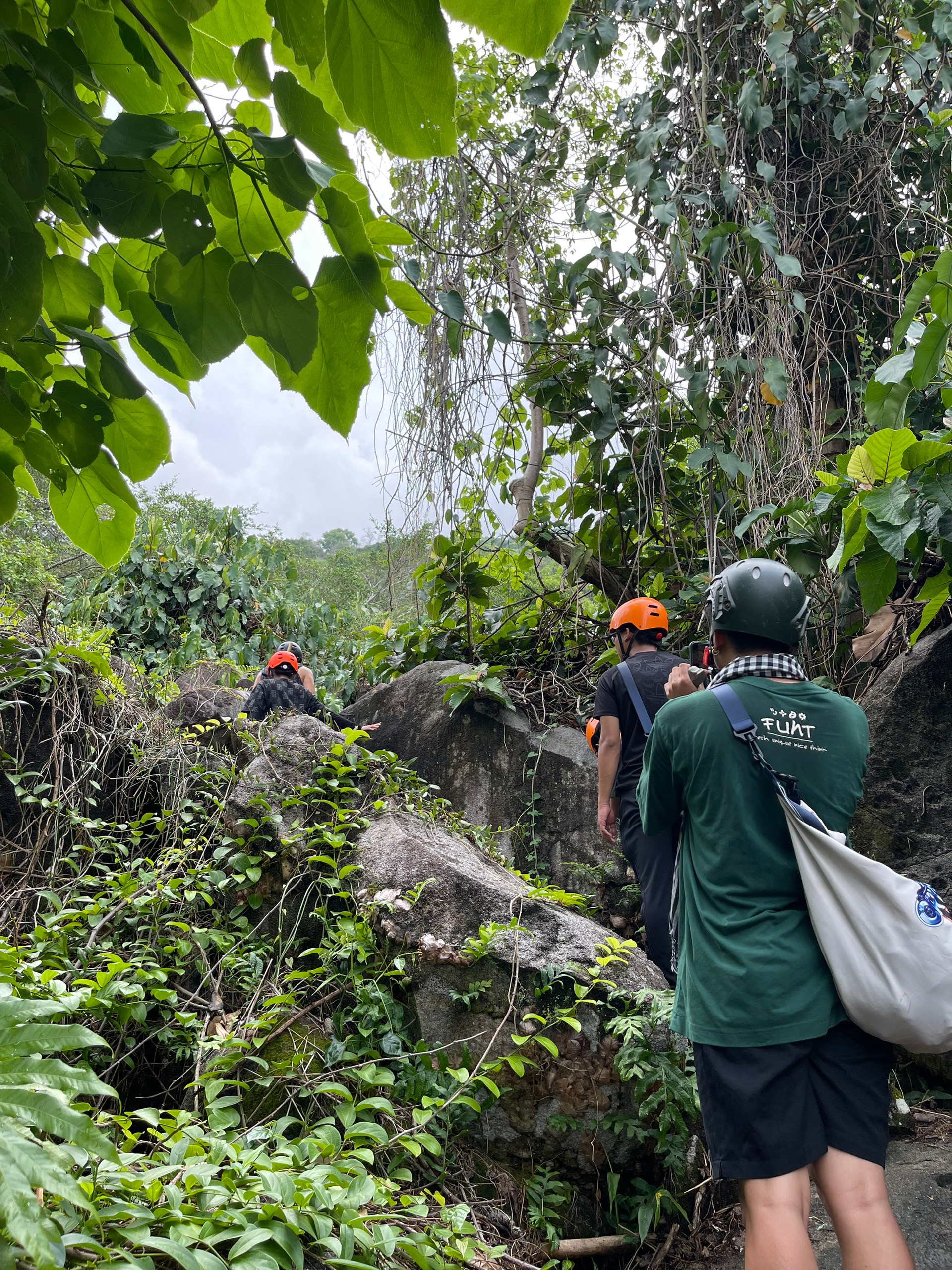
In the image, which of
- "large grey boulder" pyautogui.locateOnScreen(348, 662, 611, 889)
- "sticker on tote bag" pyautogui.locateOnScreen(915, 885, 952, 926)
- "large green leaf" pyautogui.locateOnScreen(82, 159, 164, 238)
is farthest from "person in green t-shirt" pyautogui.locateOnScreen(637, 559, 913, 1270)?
"large grey boulder" pyautogui.locateOnScreen(348, 662, 611, 889)

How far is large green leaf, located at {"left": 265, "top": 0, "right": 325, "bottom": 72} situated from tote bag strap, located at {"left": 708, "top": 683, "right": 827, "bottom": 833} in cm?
162

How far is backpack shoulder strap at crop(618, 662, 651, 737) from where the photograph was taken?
4.27 metres

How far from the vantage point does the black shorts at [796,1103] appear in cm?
176

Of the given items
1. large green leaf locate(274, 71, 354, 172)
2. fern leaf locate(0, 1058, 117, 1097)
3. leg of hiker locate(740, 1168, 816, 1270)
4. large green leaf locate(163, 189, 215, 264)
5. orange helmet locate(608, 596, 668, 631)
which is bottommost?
leg of hiker locate(740, 1168, 816, 1270)

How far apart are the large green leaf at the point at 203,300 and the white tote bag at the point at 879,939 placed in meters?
1.55

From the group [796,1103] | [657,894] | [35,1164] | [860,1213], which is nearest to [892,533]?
[657,894]

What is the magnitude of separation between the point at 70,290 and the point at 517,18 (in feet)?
2.40

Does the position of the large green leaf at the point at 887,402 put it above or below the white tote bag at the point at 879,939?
above

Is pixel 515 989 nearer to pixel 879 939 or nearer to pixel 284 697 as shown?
pixel 879 939

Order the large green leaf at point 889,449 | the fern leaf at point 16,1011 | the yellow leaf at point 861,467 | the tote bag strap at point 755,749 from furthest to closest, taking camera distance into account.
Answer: the yellow leaf at point 861,467 < the large green leaf at point 889,449 < the tote bag strap at point 755,749 < the fern leaf at point 16,1011

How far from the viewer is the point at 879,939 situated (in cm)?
179

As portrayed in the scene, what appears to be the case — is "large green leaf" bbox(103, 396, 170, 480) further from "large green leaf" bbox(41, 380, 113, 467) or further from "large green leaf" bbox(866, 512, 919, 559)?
"large green leaf" bbox(866, 512, 919, 559)

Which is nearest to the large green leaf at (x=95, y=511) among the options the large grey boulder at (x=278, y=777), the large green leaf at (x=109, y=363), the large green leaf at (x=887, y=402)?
the large green leaf at (x=109, y=363)

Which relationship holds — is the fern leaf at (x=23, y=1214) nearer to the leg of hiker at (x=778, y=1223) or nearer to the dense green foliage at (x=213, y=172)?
the dense green foliage at (x=213, y=172)
